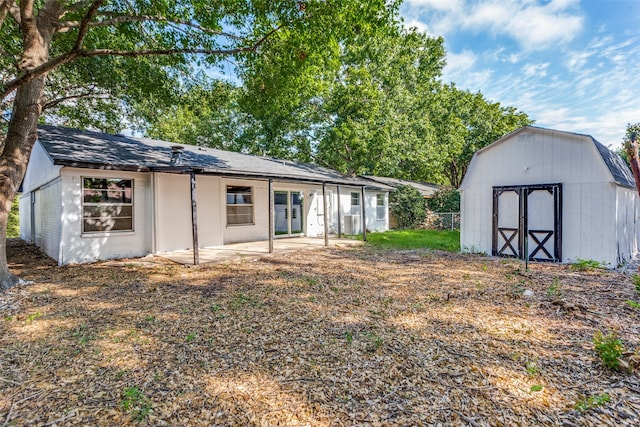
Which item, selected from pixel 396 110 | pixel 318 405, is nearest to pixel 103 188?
pixel 318 405

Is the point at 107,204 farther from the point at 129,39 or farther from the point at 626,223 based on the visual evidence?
the point at 626,223

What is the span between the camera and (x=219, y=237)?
1073 cm

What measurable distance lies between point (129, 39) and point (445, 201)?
17.5m

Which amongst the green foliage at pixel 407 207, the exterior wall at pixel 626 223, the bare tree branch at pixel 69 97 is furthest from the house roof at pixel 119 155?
the green foliage at pixel 407 207

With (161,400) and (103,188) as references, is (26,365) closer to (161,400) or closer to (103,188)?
(161,400)

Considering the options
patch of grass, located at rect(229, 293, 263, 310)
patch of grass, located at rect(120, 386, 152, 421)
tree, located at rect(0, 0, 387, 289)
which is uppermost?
tree, located at rect(0, 0, 387, 289)

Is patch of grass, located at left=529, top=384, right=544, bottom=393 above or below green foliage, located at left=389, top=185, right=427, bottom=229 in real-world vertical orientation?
below

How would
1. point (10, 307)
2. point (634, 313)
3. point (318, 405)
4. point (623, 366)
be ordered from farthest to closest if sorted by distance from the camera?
1. point (10, 307)
2. point (634, 313)
3. point (623, 366)
4. point (318, 405)

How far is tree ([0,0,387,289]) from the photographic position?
5.77 metres

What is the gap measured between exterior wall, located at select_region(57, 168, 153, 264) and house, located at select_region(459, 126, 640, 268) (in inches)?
384

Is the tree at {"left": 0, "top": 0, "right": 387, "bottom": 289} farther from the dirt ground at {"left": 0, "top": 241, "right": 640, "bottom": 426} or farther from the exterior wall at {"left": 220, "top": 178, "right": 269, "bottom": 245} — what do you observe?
the exterior wall at {"left": 220, "top": 178, "right": 269, "bottom": 245}

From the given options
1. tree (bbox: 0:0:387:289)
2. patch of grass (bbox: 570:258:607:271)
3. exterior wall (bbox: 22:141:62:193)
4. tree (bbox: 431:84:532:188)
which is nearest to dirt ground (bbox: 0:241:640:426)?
patch of grass (bbox: 570:258:607:271)

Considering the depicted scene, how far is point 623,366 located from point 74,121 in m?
20.6

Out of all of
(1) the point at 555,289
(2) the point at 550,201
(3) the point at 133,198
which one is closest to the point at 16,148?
(3) the point at 133,198
